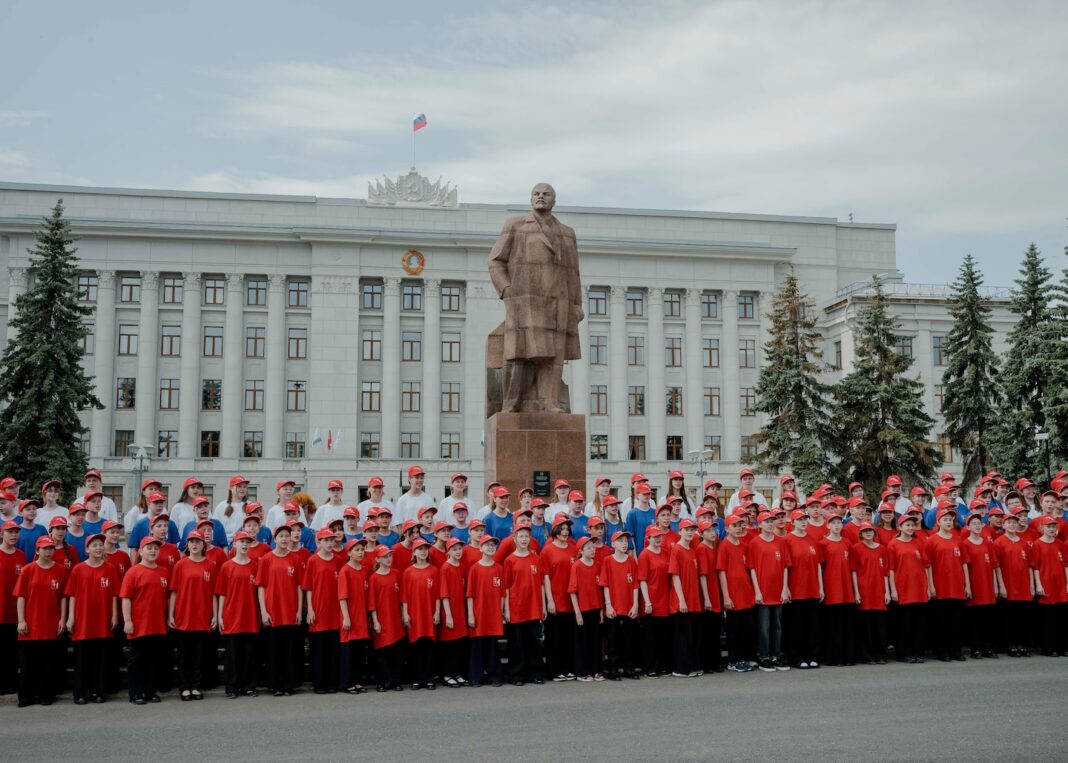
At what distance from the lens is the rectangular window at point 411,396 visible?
52438mm

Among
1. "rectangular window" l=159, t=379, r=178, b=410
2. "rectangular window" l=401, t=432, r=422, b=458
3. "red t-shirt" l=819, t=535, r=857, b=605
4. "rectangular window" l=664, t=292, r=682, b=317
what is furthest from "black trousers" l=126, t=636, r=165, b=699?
"rectangular window" l=664, t=292, r=682, b=317

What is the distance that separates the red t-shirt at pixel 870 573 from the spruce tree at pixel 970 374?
25.3 meters

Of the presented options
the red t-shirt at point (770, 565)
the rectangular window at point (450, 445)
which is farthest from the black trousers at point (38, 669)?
the rectangular window at point (450, 445)

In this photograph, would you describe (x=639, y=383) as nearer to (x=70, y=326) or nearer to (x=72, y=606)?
(x=70, y=326)

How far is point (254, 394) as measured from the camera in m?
51.6

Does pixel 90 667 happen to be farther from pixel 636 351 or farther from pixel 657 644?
pixel 636 351

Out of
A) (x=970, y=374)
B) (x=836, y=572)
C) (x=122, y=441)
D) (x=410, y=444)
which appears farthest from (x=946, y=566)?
(x=122, y=441)

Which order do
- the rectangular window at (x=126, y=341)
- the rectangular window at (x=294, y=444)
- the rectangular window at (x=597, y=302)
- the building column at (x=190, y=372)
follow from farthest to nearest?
1. the rectangular window at (x=597, y=302)
2. the rectangular window at (x=294, y=444)
3. the rectangular window at (x=126, y=341)
4. the building column at (x=190, y=372)

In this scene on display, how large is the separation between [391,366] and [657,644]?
42444mm

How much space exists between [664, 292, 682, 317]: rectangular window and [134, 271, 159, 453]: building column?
26494mm

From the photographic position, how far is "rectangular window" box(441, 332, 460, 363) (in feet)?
174

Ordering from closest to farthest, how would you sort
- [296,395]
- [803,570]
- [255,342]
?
[803,570] → [296,395] → [255,342]

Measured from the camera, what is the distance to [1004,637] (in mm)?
11742

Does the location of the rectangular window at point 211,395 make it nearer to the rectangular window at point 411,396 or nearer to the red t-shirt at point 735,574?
the rectangular window at point 411,396
